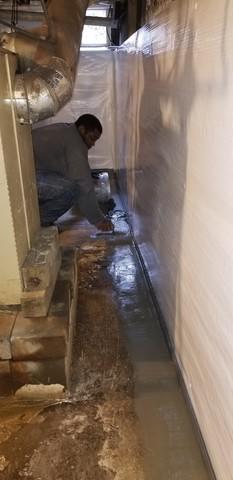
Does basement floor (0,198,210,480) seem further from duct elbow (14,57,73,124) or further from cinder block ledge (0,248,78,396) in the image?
duct elbow (14,57,73,124)

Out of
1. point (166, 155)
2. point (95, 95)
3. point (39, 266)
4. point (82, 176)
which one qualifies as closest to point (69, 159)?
point (82, 176)

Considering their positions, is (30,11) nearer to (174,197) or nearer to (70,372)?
(174,197)

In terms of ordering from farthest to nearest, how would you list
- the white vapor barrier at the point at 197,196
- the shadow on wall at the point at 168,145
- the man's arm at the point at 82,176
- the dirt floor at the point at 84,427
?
the man's arm at the point at 82,176 < the shadow on wall at the point at 168,145 < the dirt floor at the point at 84,427 < the white vapor barrier at the point at 197,196

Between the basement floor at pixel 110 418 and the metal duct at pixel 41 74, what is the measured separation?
1068mm

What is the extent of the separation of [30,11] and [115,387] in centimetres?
364

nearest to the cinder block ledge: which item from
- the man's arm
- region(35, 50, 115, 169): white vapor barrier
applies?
the man's arm

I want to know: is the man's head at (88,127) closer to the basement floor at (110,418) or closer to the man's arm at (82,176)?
the man's arm at (82,176)

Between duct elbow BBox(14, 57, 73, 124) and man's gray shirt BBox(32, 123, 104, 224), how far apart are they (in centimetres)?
109

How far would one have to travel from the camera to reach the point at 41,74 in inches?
58.9

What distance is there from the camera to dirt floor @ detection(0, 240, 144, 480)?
1.21 metres

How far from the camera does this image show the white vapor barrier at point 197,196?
3.14 ft

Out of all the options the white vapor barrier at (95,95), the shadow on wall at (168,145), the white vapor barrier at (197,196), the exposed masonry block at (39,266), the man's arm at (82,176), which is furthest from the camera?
the white vapor barrier at (95,95)

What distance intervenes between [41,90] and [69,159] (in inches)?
48.5

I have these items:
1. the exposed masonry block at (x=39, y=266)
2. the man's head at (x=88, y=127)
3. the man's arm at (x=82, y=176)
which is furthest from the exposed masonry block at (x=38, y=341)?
the man's head at (x=88, y=127)
